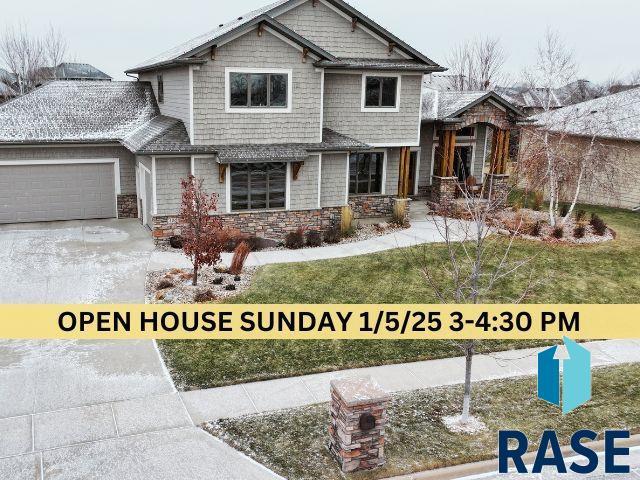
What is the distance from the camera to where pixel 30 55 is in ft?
149

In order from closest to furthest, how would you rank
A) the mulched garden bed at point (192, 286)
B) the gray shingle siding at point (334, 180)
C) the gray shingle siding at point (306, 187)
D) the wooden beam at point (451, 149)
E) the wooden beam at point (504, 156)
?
1. the mulched garden bed at point (192, 286)
2. the gray shingle siding at point (306, 187)
3. the gray shingle siding at point (334, 180)
4. the wooden beam at point (451, 149)
5. the wooden beam at point (504, 156)

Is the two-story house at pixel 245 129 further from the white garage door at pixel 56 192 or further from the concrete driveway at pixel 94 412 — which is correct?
the concrete driveway at pixel 94 412

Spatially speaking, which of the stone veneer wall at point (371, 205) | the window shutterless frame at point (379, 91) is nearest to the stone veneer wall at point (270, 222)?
the stone veneer wall at point (371, 205)

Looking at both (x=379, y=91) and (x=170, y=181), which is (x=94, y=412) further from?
(x=379, y=91)

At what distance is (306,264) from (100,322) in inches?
225

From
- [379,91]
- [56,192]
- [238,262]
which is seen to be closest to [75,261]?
[238,262]

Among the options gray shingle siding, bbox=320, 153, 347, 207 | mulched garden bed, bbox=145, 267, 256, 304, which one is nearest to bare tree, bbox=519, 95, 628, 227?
gray shingle siding, bbox=320, 153, 347, 207

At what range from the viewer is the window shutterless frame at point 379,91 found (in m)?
20.6

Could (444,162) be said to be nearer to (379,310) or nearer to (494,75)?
(379,310)

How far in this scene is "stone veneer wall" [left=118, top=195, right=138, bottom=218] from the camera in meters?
20.4

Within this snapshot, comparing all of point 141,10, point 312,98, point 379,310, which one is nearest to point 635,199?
point 312,98

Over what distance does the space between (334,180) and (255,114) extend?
365 cm

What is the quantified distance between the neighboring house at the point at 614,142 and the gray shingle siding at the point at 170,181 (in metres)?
14.7

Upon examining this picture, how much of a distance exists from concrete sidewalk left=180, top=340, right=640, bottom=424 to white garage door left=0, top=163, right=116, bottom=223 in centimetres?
1292
